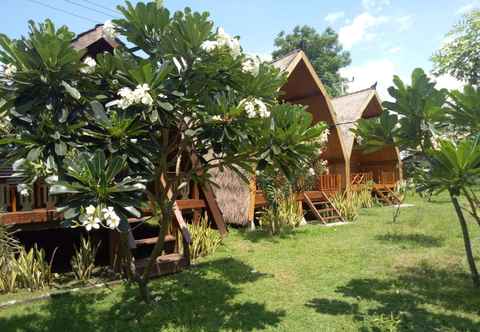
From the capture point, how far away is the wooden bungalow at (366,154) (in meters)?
14.0

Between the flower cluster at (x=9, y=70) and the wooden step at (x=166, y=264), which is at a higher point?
the flower cluster at (x=9, y=70)

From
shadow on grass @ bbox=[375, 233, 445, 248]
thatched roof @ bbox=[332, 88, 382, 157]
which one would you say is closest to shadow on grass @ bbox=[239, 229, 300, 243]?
shadow on grass @ bbox=[375, 233, 445, 248]

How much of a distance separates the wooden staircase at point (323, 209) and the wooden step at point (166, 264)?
550cm

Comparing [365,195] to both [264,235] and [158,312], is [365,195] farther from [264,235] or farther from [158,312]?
[158,312]

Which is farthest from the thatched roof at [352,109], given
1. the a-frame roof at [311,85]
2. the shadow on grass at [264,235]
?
the shadow on grass at [264,235]

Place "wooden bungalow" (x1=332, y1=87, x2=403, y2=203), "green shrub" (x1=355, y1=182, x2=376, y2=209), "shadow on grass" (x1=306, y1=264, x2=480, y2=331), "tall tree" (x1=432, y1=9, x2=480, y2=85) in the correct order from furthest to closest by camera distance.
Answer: "tall tree" (x1=432, y1=9, x2=480, y2=85) < "green shrub" (x1=355, y1=182, x2=376, y2=209) < "wooden bungalow" (x1=332, y1=87, x2=403, y2=203) < "shadow on grass" (x1=306, y1=264, x2=480, y2=331)

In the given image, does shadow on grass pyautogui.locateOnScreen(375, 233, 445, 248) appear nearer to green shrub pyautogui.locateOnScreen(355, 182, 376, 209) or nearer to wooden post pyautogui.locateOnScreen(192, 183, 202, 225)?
wooden post pyautogui.locateOnScreen(192, 183, 202, 225)

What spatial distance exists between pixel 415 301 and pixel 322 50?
129 ft

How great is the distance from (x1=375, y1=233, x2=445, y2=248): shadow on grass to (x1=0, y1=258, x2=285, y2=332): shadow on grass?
4.00 m

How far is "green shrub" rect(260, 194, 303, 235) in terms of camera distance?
347 inches

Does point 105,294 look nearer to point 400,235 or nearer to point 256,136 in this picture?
point 256,136

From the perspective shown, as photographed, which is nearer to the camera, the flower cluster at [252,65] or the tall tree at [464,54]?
the flower cluster at [252,65]

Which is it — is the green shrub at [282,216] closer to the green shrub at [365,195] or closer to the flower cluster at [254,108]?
the green shrub at [365,195]

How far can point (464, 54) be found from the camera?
74.6 feet
